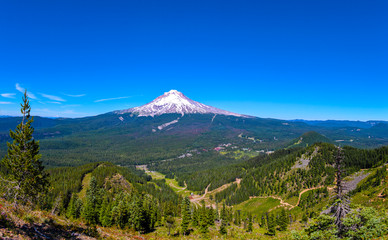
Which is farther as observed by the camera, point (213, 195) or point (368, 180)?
point (213, 195)

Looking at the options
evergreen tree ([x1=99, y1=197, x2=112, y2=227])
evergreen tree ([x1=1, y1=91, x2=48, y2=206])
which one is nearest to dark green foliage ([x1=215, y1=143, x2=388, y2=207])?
evergreen tree ([x1=99, y1=197, x2=112, y2=227])

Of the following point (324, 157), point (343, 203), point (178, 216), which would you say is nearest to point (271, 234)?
point (178, 216)

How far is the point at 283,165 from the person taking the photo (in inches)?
5861

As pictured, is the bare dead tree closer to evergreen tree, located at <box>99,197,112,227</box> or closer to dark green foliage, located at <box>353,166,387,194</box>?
evergreen tree, located at <box>99,197,112,227</box>

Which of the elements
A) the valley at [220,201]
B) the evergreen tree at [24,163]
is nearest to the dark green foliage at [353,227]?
the valley at [220,201]

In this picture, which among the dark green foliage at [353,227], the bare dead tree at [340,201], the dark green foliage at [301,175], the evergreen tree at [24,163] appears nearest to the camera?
the dark green foliage at [353,227]

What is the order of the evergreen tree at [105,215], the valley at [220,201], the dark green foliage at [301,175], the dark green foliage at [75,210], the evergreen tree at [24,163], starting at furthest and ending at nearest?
the dark green foliage at [301,175] → the dark green foliage at [75,210] → the evergreen tree at [105,215] → the evergreen tree at [24,163] → the valley at [220,201]

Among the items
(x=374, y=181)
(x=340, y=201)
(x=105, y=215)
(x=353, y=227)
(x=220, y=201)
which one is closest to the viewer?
(x=353, y=227)

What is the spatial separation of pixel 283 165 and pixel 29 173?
155376 millimetres

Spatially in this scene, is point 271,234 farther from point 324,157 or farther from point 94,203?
point 324,157

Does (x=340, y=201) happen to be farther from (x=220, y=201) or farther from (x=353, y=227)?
(x=220, y=201)

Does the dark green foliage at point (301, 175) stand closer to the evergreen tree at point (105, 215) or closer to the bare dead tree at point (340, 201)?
the evergreen tree at point (105, 215)

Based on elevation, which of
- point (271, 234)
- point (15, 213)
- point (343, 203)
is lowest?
point (271, 234)

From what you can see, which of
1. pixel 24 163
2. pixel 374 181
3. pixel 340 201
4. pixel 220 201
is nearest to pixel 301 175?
pixel 374 181
